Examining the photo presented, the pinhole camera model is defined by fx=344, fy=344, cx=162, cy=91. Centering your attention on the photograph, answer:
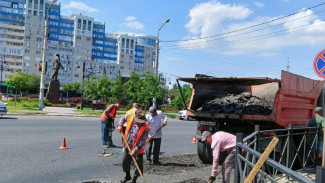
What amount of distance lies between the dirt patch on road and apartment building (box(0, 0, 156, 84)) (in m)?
79.0

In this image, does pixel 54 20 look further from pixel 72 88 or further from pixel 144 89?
pixel 144 89

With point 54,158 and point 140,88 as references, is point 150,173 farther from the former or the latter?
point 140,88

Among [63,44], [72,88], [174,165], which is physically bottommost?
[174,165]

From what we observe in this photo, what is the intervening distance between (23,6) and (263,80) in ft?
351

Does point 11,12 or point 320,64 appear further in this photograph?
point 11,12

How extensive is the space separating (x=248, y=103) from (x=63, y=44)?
109 metres

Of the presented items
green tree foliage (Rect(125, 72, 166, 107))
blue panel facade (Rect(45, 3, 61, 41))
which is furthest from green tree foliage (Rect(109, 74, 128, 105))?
blue panel facade (Rect(45, 3, 61, 41))

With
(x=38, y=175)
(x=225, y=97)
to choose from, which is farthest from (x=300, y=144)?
(x=38, y=175)

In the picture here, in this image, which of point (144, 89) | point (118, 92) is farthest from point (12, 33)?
point (144, 89)

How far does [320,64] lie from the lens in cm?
752

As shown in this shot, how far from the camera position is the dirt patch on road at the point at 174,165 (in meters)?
7.56

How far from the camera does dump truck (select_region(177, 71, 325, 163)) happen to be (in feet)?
24.9

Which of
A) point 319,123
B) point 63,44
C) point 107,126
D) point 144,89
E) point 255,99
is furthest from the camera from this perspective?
point 63,44

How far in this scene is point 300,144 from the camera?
759 cm
